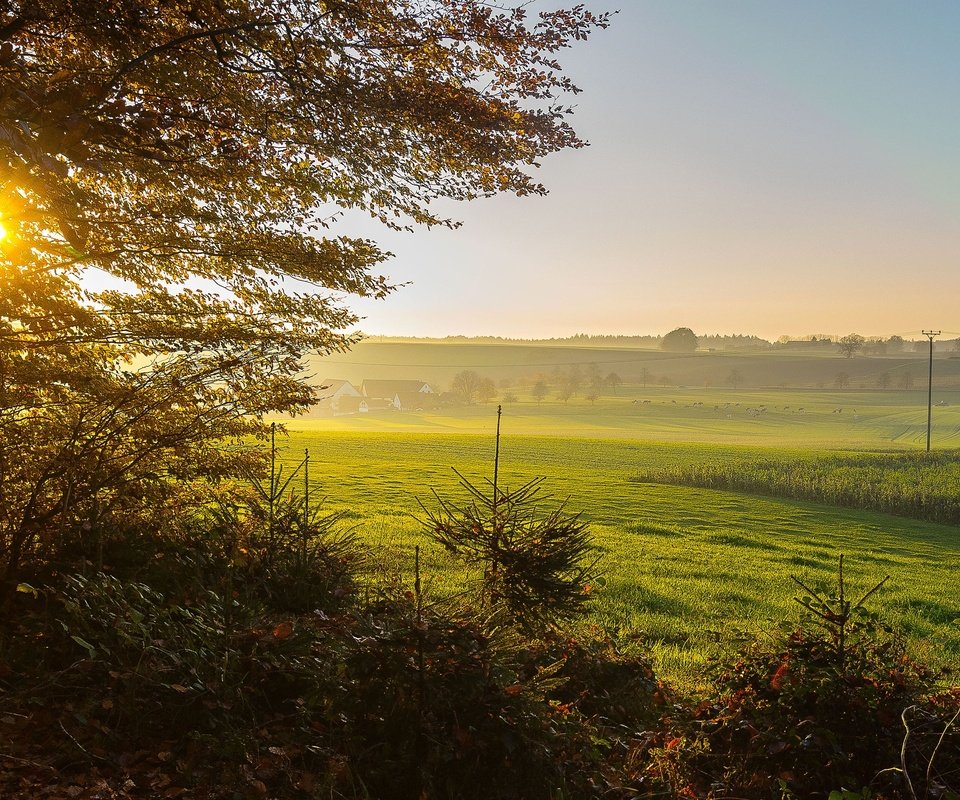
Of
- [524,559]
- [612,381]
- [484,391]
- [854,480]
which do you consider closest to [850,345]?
[612,381]

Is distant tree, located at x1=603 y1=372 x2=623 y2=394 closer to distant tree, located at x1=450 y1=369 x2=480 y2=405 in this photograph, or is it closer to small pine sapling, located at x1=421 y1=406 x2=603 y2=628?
distant tree, located at x1=450 y1=369 x2=480 y2=405

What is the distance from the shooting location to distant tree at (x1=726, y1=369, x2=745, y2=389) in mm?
140625

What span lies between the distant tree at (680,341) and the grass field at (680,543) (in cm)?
15476

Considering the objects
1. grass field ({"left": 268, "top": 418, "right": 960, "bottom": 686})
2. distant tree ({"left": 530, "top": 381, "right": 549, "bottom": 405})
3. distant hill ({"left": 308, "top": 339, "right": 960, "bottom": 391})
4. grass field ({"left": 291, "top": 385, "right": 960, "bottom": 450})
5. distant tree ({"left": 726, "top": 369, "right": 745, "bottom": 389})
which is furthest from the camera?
distant tree ({"left": 726, "top": 369, "right": 745, "bottom": 389})

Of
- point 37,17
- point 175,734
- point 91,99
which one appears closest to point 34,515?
point 175,734

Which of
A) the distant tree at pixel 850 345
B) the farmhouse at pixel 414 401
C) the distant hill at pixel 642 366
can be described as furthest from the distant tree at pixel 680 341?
the farmhouse at pixel 414 401

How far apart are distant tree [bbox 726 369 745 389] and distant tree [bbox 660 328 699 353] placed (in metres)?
45.4

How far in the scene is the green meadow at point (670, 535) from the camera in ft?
34.5

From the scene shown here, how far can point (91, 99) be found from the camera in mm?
5758

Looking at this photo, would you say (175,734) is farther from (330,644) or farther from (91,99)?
(91,99)

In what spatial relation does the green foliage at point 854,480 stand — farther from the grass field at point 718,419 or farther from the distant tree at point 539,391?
the distant tree at point 539,391

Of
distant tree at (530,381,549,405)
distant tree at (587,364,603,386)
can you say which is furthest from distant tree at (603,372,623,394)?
distant tree at (530,381,549,405)

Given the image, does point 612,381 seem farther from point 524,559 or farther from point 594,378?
point 524,559

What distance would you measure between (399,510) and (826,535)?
14836 mm
